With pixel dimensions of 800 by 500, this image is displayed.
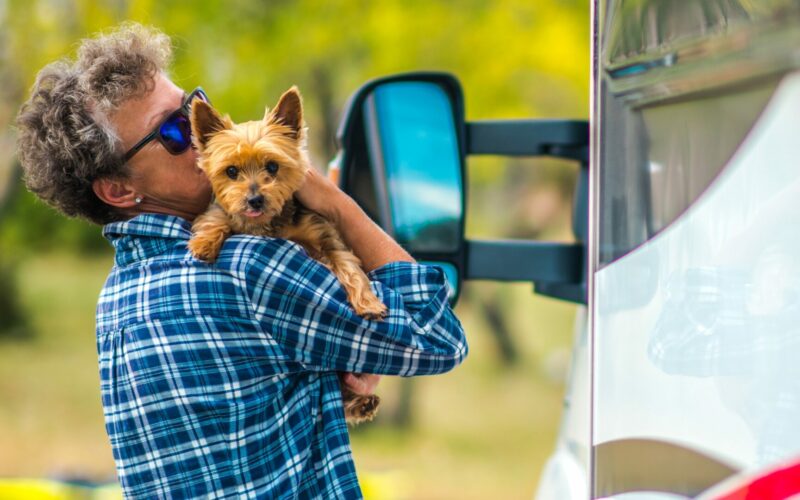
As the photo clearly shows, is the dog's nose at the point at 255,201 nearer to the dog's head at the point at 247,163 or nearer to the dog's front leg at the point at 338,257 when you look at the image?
the dog's head at the point at 247,163

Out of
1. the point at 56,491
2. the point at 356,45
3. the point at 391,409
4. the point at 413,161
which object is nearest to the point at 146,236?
the point at 413,161

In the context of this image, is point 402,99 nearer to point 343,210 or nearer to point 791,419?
point 343,210

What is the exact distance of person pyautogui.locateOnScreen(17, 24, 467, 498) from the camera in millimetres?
1510

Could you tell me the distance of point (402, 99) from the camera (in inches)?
93.4

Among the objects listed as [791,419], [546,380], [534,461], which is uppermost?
[791,419]

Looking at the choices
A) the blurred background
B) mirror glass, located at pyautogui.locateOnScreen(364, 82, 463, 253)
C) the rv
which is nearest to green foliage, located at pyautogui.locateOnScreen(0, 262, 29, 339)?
the blurred background

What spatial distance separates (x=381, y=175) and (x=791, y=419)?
1.42 metres

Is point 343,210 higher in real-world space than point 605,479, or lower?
higher

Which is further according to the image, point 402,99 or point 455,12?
point 455,12

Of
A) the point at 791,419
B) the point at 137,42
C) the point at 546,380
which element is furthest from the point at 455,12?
the point at 791,419

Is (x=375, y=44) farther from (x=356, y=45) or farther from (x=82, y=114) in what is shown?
(x=82, y=114)

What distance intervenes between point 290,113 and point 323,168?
5.77m

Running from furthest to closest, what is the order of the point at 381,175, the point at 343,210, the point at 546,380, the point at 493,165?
the point at 546,380 < the point at 493,165 < the point at 381,175 < the point at 343,210

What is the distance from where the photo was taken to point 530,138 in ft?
8.05
